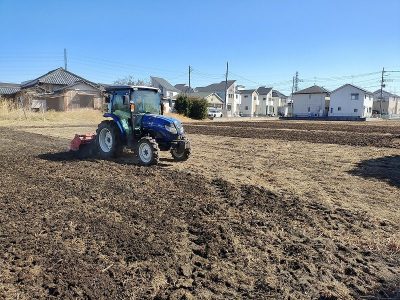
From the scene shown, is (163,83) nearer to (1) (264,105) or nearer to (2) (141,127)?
(1) (264,105)

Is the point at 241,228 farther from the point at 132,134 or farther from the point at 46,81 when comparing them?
the point at 46,81

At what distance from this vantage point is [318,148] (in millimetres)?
13633

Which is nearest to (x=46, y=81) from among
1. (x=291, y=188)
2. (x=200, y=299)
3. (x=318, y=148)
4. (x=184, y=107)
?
(x=184, y=107)

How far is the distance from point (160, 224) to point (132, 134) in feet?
16.2

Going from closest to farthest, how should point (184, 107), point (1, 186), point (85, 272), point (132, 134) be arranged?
1. point (85, 272)
2. point (1, 186)
3. point (132, 134)
4. point (184, 107)

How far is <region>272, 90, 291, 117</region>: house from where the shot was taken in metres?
88.1

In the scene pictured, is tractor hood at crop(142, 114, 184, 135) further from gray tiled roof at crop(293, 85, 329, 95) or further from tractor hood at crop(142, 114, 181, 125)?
gray tiled roof at crop(293, 85, 329, 95)

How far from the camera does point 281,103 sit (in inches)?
3775

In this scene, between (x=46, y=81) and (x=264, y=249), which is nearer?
(x=264, y=249)

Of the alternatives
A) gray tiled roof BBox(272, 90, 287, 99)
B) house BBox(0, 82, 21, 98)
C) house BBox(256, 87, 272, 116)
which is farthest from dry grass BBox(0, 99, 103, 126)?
gray tiled roof BBox(272, 90, 287, 99)

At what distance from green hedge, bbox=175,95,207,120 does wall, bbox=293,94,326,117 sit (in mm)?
34489

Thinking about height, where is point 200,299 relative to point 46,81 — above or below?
below

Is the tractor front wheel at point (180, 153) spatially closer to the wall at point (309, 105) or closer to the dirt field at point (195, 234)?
the dirt field at point (195, 234)

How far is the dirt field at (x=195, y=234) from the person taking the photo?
3.32 m
